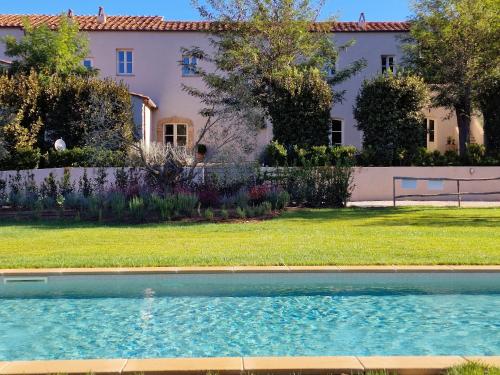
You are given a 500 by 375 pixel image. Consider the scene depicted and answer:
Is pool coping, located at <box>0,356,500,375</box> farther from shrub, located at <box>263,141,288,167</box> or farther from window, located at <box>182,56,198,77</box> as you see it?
window, located at <box>182,56,198,77</box>

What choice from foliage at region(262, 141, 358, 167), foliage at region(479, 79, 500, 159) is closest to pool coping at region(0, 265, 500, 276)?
foliage at region(262, 141, 358, 167)

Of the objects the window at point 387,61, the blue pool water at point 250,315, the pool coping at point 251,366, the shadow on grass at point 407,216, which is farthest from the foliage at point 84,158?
the pool coping at point 251,366

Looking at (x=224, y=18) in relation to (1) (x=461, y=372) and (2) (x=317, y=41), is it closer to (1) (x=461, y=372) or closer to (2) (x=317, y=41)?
(2) (x=317, y=41)

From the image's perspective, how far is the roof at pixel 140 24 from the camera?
29.7 meters

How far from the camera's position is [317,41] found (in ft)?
87.0

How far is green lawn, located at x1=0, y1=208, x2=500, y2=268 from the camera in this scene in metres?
9.51

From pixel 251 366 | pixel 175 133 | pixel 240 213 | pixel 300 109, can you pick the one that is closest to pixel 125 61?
pixel 175 133

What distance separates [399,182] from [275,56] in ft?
25.0

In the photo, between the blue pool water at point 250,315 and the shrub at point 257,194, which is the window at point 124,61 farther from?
the blue pool water at point 250,315

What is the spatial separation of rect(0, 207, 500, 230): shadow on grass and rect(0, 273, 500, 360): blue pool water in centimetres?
662

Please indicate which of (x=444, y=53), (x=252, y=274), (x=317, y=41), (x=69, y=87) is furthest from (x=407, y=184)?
(x=252, y=274)

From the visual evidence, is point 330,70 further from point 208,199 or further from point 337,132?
point 208,199

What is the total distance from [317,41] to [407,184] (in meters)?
8.10

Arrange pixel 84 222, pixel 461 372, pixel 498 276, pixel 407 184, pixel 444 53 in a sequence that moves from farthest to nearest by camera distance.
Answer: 1. pixel 444 53
2. pixel 407 184
3. pixel 84 222
4. pixel 498 276
5. pixel 461 372
